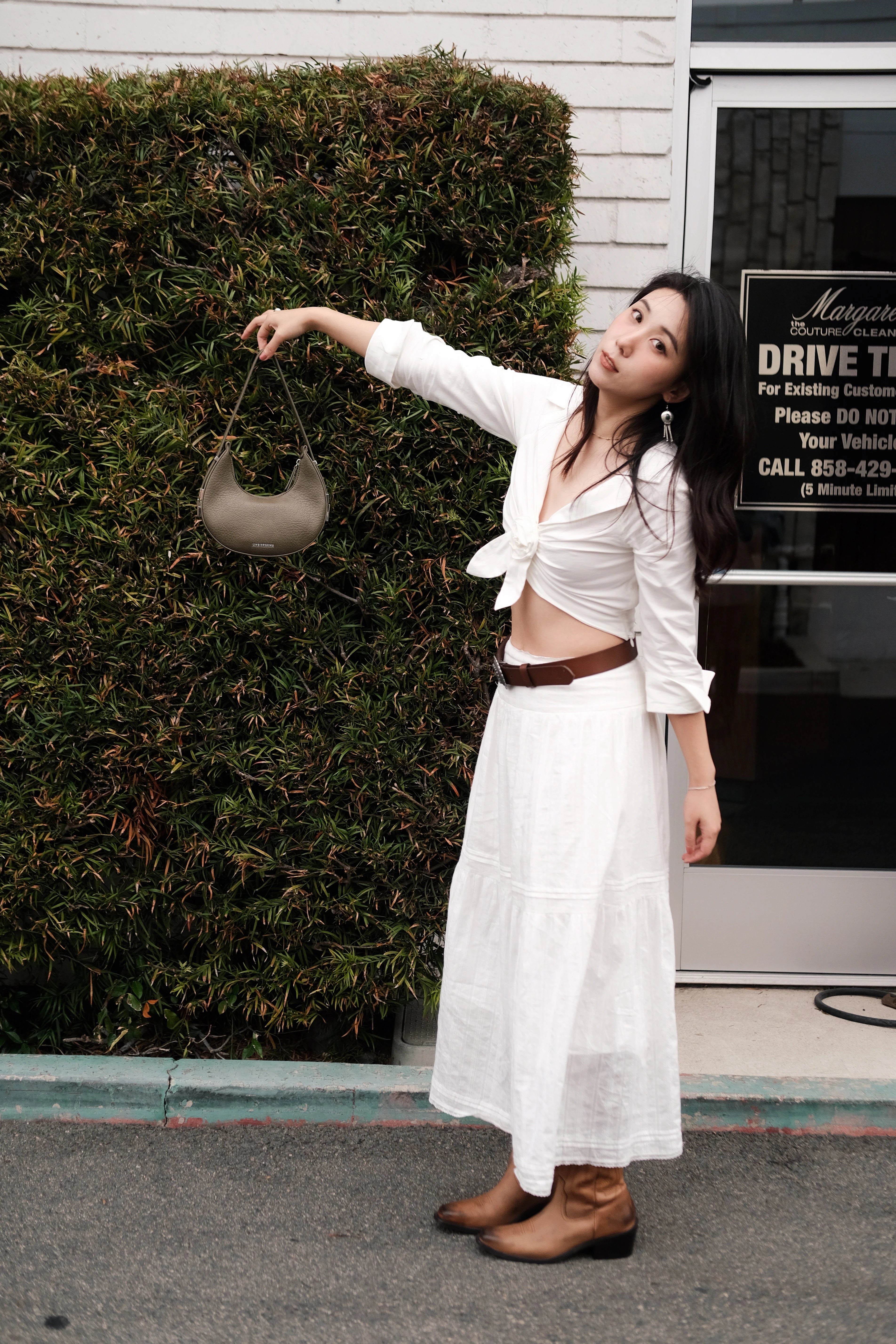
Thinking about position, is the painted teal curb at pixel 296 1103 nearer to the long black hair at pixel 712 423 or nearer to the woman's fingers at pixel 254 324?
the long black hair at pixel 712 423

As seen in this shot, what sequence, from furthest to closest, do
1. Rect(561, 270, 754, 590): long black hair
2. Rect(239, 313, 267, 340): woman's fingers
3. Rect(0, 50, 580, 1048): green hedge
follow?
Rect(0, 50, 580, 1048): green hedge < Rect(239, 313, 267, 340): woman's fingers < Rect(561, 270, 754, 590): long black hair

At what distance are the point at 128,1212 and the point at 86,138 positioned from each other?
2.84 m

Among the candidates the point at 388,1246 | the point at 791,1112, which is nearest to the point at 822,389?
the point at 791,1112

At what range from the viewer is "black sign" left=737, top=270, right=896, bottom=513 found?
393 centimetres

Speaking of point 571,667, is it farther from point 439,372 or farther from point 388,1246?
point 388,1246

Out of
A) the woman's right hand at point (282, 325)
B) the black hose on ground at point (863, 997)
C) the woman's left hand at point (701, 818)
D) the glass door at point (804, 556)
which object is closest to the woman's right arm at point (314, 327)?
the woman's right hand at point (282, 325)

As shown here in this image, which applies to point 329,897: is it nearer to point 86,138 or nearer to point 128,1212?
point 128,1212

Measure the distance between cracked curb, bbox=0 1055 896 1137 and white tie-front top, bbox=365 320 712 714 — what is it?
1.43m

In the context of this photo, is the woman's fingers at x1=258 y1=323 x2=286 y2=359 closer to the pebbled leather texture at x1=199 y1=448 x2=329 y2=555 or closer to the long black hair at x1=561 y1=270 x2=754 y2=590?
the pebbled leather texture at x1=199 y1=448 x2=329 y2=555

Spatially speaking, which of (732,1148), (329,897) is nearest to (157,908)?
(329,897)

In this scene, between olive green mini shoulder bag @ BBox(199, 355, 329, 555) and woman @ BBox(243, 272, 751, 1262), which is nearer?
woman @ BBox(243, 272, 751, 1262)

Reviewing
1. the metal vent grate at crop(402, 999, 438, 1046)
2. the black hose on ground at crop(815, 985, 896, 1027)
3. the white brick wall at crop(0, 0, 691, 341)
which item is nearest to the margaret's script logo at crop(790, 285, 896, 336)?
the white brick wall at crop(0, 0, 691, 341)

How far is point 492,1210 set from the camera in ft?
8.97

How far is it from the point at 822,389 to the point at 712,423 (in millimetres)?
1806
